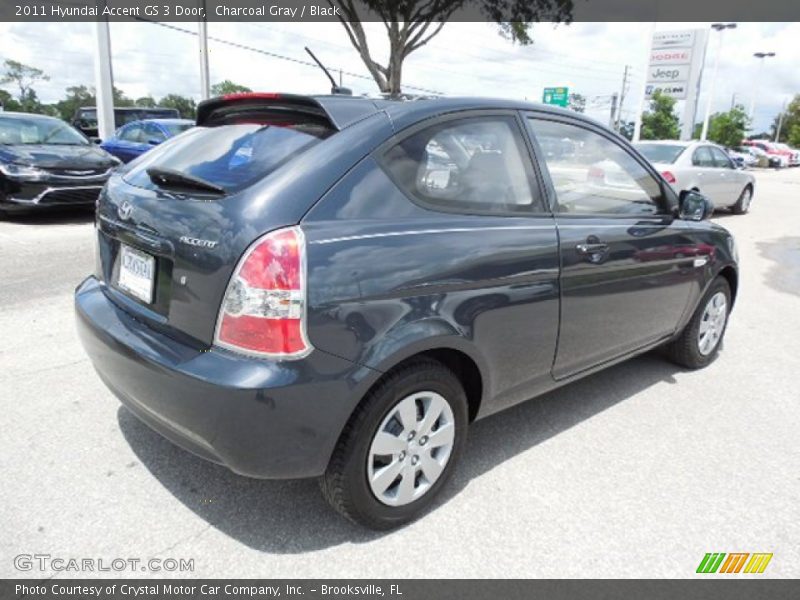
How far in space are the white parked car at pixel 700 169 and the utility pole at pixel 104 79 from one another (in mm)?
13727

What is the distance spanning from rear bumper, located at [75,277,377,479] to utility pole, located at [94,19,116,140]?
16.1 meters

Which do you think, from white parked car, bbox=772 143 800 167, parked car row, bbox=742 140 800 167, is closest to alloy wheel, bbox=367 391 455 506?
parked car row, bbox=742 140 800 167

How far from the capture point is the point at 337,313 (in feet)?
6.57

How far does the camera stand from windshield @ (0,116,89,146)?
29.6 feet

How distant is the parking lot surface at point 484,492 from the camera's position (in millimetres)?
2258

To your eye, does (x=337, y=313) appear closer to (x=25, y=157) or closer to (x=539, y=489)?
(x=539, y=489)

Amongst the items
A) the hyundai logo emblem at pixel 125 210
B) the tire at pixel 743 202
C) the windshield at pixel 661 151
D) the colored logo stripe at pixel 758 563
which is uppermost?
the windshield at pixel 661 151

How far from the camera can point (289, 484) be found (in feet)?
8.80

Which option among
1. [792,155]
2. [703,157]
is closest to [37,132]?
[703,157]

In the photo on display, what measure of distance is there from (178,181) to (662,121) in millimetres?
51816

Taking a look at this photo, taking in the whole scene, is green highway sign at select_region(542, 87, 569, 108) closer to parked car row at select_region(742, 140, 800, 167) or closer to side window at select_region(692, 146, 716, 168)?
parked car row at select_region(742, 140, 800, 167)

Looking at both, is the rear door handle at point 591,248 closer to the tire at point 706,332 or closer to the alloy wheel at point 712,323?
the tire at point 706,332

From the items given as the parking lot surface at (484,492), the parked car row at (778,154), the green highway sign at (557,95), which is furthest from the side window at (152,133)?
the parked car row at (778,154)
